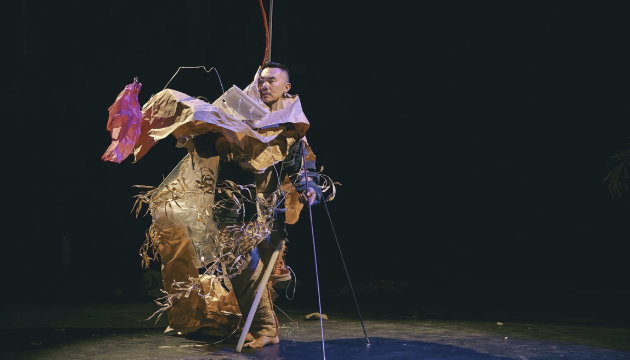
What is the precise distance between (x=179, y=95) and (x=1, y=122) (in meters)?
3.28

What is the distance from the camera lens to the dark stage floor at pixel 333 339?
3.19 metres

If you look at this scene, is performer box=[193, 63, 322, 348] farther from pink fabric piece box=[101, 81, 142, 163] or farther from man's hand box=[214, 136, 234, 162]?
pink fabric piece box=[101, 81, 142, 163]

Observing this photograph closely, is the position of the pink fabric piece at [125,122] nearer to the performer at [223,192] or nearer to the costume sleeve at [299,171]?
the performer at [223,192]

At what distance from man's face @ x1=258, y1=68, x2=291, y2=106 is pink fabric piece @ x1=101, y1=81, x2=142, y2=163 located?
23.0 inches

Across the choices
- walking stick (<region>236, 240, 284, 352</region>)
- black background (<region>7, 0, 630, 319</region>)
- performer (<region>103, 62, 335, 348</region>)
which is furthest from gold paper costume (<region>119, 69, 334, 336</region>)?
black background (<region>7, 0, 630, 319</region>)

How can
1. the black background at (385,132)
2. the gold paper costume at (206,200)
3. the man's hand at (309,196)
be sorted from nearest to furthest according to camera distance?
the gold paper costume at (206,200), the man's hand at (309,196), the black background at (385,132)

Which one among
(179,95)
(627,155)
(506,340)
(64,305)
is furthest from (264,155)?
(627,155)

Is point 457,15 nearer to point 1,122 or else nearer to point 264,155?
point 264,155

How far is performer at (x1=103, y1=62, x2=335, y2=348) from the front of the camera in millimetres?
2982

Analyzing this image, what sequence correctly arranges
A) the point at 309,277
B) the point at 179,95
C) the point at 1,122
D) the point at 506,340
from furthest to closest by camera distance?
1. the point at 309,277
2. the point at 1,122
3. the point at 506,340
4. the point at 179,95

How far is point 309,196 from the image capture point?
3.17m

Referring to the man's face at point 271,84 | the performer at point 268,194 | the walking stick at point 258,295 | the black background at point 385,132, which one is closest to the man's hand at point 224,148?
the performer at point 268,194

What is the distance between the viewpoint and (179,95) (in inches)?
118

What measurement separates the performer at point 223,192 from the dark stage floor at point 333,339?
0.18 meters
